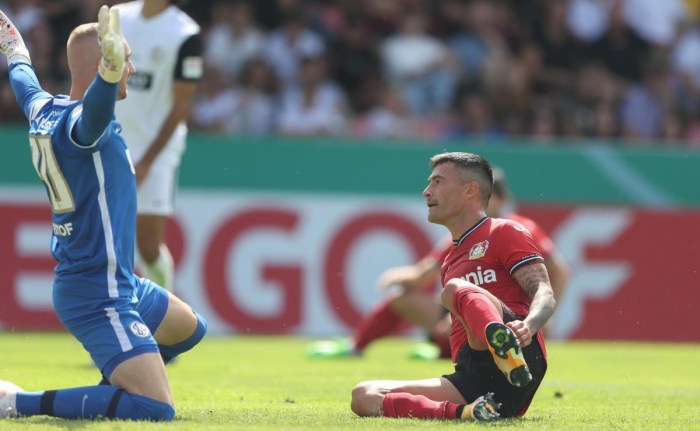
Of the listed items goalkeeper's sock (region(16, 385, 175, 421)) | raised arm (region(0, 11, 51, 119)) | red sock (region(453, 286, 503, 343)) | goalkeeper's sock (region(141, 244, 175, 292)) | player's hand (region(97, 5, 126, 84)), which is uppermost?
player's hand (region(97, 5, 126, 84))

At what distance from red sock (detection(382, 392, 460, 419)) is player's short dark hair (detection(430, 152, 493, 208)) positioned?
3.40 ft

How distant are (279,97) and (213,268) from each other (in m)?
2.83

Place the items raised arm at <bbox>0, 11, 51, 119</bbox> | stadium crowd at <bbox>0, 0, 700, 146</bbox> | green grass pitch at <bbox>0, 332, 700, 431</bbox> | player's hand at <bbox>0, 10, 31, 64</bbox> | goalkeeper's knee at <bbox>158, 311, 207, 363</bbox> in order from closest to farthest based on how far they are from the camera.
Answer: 1. green grass pitch at <bbox>0, 332, 700, 431</bbox>
2. raised arm at <bbox>0, 11, 51, 119</bbox>
3. goalkeeper's knee at <bbox>158, 311, 207, 363</bbox>
4. player's hand at <bbox>0, 10, 31, 64</bbox>
5. stadium crowd at <bbox>0, 0, 700, 146</bbox>

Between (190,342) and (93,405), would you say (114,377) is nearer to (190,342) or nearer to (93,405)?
(93,405)

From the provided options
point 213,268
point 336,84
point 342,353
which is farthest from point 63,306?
point 336,84

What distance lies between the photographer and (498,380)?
5848 mm

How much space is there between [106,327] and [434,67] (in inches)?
406

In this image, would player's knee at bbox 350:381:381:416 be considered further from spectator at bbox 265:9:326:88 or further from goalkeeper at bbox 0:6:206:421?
spectator at bbox 265:9:326:88

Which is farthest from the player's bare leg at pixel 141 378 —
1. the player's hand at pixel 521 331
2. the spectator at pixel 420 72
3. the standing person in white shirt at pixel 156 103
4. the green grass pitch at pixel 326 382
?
the spectator at pixel 420 72

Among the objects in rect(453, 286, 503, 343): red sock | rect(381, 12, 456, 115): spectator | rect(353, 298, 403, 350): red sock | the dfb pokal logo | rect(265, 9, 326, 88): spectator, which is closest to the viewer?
rect(453, 286, 503, 343): red sock

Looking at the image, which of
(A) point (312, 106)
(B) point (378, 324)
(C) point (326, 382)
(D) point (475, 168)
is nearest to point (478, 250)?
(D) point (475, 168)

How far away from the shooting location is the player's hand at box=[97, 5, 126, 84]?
204 inches

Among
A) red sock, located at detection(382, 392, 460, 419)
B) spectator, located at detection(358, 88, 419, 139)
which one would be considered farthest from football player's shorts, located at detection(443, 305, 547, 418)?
spectator, located at detection(358, 88, 419, 139)

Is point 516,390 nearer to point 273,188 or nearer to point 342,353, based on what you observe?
point 342,353
